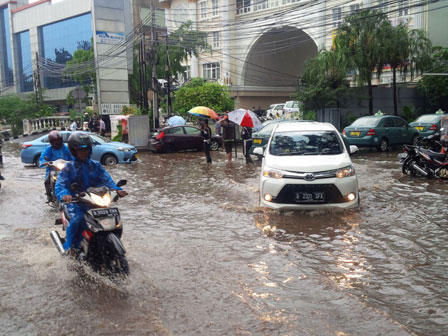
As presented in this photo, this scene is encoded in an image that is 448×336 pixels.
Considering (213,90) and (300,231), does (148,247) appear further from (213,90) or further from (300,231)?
(213,90)

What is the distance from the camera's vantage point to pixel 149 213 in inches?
363

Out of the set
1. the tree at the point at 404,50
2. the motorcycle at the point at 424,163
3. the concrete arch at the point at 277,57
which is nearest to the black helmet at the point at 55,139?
the motorcycle at the point at 424,163

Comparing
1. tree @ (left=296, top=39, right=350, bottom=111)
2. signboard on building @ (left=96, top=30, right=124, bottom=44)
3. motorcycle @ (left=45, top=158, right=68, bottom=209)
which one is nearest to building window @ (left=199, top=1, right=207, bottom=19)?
signboard on building @ (left=96, top=30, right=124, bottom=44)

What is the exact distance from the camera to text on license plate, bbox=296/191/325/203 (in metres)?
8.02

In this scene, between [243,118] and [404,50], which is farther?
[404,50]

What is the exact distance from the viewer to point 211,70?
50.6 meters

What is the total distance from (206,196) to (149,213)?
1941 millimetres

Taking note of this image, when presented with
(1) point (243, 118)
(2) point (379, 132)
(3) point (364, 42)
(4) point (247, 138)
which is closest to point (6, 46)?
(3) point (364, 42)

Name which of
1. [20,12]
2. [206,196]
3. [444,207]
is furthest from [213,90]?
[20,12]

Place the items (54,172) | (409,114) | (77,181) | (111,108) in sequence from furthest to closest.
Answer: (111,108) < (409,114) < (54,172) < (77,181)

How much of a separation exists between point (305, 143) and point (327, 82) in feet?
58.8

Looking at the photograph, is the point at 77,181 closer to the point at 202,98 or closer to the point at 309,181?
the point at 309,181

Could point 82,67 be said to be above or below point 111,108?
above

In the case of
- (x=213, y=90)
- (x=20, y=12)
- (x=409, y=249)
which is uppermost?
(x=20, y=12)
